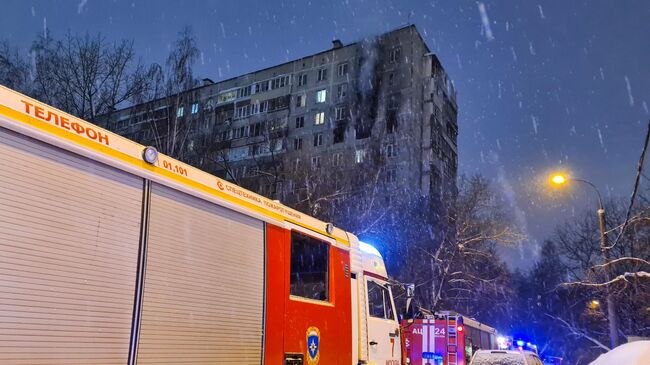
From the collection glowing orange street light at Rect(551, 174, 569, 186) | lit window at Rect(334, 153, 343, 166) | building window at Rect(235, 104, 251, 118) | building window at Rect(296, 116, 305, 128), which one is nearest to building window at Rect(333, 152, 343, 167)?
lit window at Rect(334, 153, 343, 166)

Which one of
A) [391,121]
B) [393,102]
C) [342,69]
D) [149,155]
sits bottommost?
[149,155]

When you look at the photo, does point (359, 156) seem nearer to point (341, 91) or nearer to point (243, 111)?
point (341, 91)

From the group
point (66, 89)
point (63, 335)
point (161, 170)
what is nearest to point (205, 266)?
point (161, 170)

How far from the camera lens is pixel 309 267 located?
752 centimetres

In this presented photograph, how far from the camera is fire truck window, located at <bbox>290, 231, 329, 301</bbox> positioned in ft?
23.4

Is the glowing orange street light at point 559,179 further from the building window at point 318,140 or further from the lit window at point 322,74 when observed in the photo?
the lit window at point 322,74

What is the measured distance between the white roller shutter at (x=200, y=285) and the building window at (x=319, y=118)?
→ 145 ft

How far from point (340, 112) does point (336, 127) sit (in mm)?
1469

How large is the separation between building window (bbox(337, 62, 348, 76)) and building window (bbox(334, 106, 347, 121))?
336 centimetres

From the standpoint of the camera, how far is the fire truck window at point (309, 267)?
7145 mm

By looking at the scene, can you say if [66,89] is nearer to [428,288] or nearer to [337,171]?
[337,171]

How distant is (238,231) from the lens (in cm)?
613

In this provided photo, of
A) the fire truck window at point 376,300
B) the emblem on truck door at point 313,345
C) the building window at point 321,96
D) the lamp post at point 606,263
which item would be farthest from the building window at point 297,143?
the emblem on truck door at point 313,345

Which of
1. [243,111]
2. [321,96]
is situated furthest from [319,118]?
[243,111]
